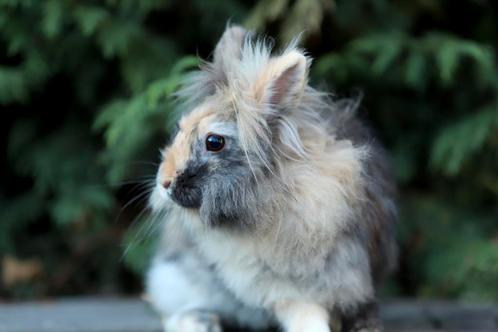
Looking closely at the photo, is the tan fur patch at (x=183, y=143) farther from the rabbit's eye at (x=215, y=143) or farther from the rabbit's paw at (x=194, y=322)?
the rabbit's paw at (x=194, y=322)

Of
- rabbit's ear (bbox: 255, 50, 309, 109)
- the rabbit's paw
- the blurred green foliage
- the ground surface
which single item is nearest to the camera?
rabbit's ear (bbox: 255, 50, 309, 109)

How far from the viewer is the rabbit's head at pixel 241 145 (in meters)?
2.18

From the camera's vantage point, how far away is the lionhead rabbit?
7.19 feet

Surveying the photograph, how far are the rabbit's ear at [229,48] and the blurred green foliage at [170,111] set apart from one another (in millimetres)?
629

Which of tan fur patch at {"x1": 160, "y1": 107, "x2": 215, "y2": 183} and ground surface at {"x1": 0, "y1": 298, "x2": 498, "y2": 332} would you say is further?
ground surface at {"x1": 0, "y1": 298, "x2": 498, "y2": 332}

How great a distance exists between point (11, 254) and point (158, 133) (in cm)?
113

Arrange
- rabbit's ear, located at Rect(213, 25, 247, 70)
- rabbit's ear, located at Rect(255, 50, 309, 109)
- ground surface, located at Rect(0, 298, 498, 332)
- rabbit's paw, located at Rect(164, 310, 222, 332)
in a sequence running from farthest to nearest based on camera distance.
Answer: ground surface, located at Rect(0, 298, 498, 332) < rabbit's paw, located at Rect(164, 310, 222, 332) < rabbit's ear, located at Rect(213, 25, 247, 70) < rabbit's ear, located at Rect(255, 50, 309, 109)

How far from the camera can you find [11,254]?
12.4ft

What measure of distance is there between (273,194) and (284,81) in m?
0.37

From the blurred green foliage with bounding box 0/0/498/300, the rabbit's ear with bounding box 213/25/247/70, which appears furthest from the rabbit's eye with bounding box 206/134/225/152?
the blurred green foliage with bounding box 0/0/498/300

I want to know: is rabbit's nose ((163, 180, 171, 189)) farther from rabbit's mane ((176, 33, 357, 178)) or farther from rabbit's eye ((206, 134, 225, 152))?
rabbit's mane ((176, 33, 357, 178))

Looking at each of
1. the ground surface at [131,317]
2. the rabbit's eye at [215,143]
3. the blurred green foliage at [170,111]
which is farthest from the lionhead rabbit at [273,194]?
the blurred green foliage at [170,111]

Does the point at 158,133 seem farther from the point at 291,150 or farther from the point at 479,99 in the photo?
the point at 479,99

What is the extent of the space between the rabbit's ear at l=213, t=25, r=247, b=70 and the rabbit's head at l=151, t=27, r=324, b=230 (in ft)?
0.24
